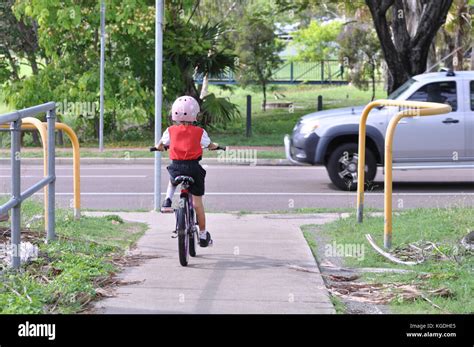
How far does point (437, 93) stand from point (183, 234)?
27.3 feet

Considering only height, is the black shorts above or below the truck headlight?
below

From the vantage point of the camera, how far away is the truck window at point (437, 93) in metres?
15.7

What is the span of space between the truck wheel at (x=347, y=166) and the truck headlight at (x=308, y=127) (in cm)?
52

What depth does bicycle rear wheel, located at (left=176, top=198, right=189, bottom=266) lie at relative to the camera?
28.1 ft

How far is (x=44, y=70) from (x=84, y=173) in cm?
569

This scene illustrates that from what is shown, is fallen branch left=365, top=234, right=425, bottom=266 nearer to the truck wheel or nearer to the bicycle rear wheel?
the bicycle rear wheel

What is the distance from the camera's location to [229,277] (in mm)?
8211

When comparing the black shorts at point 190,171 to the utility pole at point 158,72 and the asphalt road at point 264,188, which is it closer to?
the asphalt road at point 264,188

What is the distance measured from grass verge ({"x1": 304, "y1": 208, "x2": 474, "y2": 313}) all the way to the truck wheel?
3.97m

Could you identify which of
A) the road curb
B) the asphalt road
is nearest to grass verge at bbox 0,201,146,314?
the asphalt road

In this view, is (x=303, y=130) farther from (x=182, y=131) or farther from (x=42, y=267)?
(x=42, y=267)
